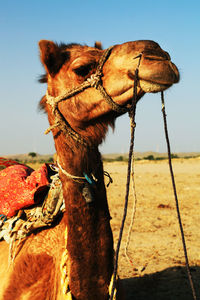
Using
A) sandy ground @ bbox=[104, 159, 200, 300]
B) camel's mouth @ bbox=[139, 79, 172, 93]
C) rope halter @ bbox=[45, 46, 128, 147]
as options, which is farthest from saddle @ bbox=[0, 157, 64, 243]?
camel's mouth @ bbox=[139, 79, 172, 93]

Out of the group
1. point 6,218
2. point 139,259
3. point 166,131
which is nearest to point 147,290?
point 139,259

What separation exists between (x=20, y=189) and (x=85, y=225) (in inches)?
47.4

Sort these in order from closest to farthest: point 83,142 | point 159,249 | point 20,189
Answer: point 83,142, point 20,189, point 159,249

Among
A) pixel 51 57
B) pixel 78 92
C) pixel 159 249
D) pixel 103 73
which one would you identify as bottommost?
pixel 159 249

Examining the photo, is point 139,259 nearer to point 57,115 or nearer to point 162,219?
point 162,219

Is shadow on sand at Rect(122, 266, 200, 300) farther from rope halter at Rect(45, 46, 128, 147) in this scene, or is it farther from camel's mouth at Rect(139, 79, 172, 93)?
camel's mouth at Rect(139, 79, 172, 93)

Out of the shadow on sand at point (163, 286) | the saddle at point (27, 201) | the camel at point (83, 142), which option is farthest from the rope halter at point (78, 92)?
the shadow on sand at point (163, 286)

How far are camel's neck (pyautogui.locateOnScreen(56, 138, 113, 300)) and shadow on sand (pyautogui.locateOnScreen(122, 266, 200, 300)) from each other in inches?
106

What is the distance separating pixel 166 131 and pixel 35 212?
58.7 inches

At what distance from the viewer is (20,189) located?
342 cm

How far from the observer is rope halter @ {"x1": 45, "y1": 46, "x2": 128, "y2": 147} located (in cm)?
228

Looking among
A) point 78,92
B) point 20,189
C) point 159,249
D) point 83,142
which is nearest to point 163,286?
point 159,249

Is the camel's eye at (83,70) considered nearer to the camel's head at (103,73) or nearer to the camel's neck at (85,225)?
the camel's head at (103,73)

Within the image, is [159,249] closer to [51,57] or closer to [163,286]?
[163,286]
